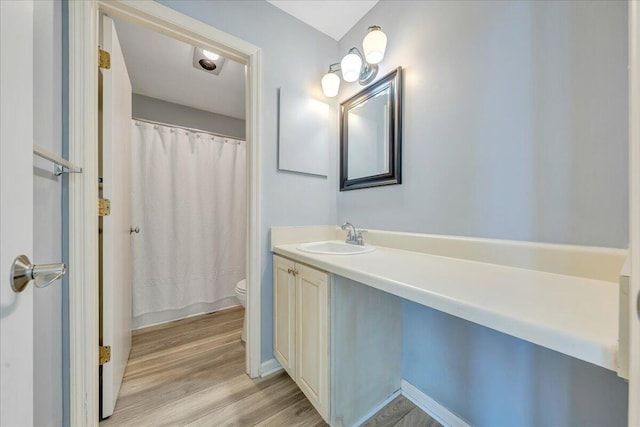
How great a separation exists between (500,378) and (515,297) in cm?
61

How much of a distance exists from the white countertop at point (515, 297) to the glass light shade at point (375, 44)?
114 cm

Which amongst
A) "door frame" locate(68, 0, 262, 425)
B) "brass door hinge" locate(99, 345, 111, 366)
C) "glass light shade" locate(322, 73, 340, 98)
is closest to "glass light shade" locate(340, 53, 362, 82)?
"glass light shade" locate(322, 73, 340, 98)

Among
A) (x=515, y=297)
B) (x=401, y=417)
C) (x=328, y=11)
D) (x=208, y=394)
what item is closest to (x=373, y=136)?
(x=328, y=11)

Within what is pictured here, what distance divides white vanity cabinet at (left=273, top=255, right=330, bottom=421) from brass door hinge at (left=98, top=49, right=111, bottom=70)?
1281 mm

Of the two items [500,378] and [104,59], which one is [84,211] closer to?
[104,59]

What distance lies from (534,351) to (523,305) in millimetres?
520

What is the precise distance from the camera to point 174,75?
2025 mm

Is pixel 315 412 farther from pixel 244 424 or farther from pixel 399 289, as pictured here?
pixel 399 289

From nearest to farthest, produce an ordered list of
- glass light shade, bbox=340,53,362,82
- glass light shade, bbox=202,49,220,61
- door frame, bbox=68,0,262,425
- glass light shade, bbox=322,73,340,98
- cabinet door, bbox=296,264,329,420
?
door frame, bbox=68,0,262,425 < cabinet door, bbox=296,264,329,420 < glass light shade, bbox=340,53,362,82 < glass light shade, bbox=322,73,340,98 < glass light shade, bbox=202,49,220,61

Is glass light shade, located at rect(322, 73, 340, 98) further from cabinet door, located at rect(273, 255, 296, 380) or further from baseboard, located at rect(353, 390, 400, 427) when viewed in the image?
baseboard, located at rect(353, 390, 400, 427)

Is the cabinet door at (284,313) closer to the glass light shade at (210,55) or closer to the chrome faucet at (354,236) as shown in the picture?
the chrome faucet at (354,236)

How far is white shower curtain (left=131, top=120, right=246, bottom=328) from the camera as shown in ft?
6.94

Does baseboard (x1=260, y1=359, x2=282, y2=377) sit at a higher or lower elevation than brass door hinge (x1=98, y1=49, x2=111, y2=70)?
lower
